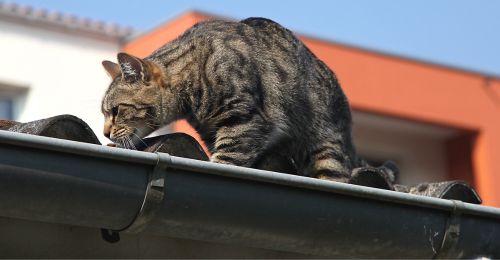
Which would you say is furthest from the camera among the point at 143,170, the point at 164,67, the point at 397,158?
the point at 397,158

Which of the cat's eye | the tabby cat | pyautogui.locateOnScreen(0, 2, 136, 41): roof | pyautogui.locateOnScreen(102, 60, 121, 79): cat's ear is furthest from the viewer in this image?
pyautogui.locateOnScreen(0, 2, 136, 41): roof

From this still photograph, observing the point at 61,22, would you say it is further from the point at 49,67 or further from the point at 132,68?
the point at 132,68

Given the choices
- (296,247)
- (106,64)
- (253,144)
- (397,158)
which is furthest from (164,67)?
(397,158)

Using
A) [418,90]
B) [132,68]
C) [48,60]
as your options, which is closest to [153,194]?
[132,68]

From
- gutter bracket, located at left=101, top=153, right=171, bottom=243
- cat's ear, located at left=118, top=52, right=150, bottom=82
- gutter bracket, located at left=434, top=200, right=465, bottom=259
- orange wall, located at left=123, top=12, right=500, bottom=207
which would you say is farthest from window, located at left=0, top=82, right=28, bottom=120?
gutter bracket, located at left=101, top=153, right=171, bottom=243

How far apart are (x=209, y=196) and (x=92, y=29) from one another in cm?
1120

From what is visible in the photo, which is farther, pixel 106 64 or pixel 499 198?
pixel 499 198

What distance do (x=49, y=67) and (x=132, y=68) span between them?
9067 mm

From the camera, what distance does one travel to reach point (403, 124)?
15352 millimetres

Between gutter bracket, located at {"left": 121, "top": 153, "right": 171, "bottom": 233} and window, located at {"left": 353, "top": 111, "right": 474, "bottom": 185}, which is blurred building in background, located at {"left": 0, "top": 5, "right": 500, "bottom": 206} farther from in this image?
gutter bracket, located at {"left": 121, "top": 153, "right": 171, "bottom": 233}

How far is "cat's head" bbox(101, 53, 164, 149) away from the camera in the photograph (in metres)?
5.05

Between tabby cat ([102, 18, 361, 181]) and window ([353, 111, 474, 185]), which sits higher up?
window ([353, 111, 474, 185])

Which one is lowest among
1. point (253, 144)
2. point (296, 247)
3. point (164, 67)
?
point (296, 247)

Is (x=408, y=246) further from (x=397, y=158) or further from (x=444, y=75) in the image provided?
(x=397, y=158)
